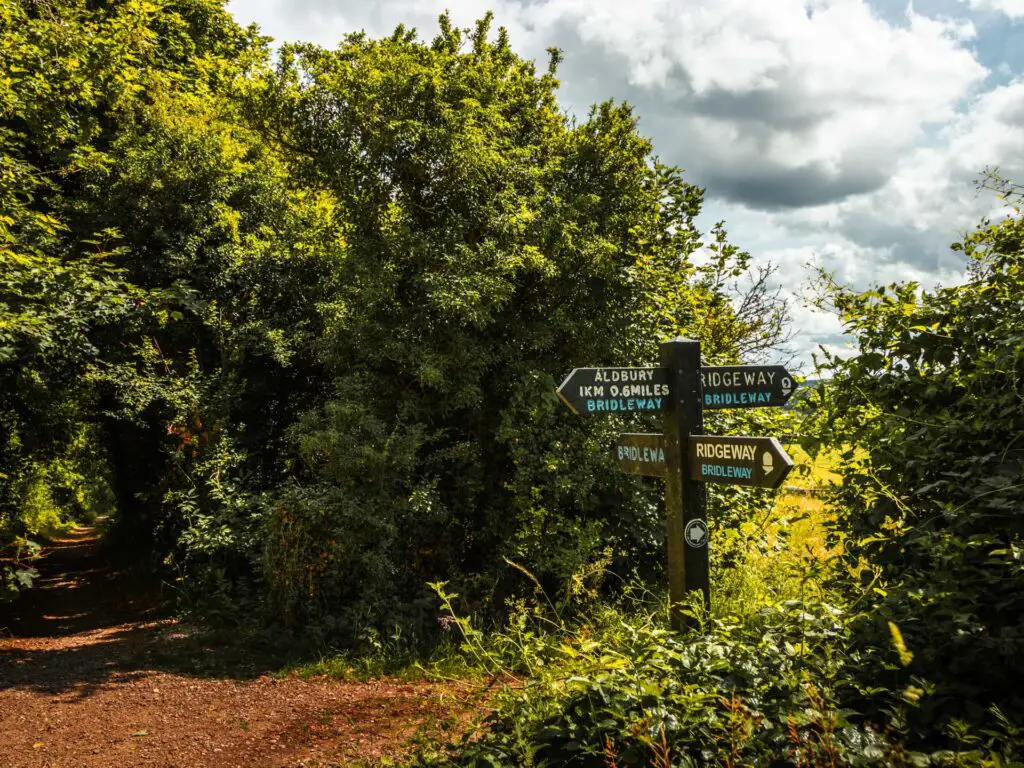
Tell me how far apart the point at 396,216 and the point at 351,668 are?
5373 millimetres

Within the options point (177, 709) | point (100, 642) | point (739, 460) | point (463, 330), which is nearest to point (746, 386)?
point (739, 460)

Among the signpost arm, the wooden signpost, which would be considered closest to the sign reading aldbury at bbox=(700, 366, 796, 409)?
the wooden signpost

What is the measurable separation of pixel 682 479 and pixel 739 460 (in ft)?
1.63

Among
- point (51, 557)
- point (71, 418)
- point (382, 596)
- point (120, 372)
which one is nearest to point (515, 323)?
point (382, 596)

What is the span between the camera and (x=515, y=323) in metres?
8.47

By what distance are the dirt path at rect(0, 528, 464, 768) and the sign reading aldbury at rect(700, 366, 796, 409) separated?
8.56 ft

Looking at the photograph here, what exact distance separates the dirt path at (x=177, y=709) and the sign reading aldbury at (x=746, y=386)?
8.56 ft

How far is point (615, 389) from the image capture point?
182 inches

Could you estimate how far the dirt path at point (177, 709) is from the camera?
498 cm

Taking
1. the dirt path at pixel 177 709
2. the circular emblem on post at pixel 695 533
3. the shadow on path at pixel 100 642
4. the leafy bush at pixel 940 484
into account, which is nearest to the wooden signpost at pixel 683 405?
the circular emblem on post at pixel 695 533

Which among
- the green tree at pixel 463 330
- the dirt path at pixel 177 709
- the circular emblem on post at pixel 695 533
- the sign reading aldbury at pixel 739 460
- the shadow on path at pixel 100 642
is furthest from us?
the green tree at pixel 463 330

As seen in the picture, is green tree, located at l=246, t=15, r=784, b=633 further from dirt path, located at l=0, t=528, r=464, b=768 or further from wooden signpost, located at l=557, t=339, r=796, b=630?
wooden signpost, located at l=557, t=339, r=796, b=630

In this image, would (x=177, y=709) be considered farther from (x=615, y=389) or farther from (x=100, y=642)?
(x=615, y=389)

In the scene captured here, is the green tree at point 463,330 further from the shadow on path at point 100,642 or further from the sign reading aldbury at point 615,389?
the sign reading aldbury at point 615,389
